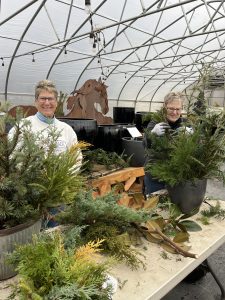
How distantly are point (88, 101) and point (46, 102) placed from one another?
2.64ft

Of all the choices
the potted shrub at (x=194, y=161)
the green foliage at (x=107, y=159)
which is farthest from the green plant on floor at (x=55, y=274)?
the green foliage at (x=107, y=159)

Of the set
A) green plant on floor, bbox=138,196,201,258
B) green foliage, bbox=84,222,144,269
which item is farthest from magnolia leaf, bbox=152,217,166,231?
green foliage, bbox=84,222,144,269

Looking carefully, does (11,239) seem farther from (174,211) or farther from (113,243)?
(174,211)

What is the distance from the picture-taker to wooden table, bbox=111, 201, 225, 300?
56 centimetres

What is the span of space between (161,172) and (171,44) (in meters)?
6.13

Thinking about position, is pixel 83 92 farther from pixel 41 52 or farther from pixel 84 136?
pixel 41 52

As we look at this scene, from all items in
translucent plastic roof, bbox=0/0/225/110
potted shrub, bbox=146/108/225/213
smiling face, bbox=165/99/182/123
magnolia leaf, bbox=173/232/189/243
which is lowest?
magnolia leaf, bbox=173/232/189/243

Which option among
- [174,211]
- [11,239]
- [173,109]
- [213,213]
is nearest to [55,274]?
[11,239]

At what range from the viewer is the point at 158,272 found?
63cm

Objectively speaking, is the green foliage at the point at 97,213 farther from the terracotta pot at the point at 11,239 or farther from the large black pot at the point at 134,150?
the large black pot at the point at 134,150

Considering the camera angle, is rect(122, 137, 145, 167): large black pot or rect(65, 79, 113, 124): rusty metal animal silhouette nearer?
rect(122, 137, 145, 167): large black pot

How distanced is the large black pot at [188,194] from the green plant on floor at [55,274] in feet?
1.64

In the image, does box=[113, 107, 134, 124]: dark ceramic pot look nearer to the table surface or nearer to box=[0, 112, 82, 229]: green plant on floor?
the table surface

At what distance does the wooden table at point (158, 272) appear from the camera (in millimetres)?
563
